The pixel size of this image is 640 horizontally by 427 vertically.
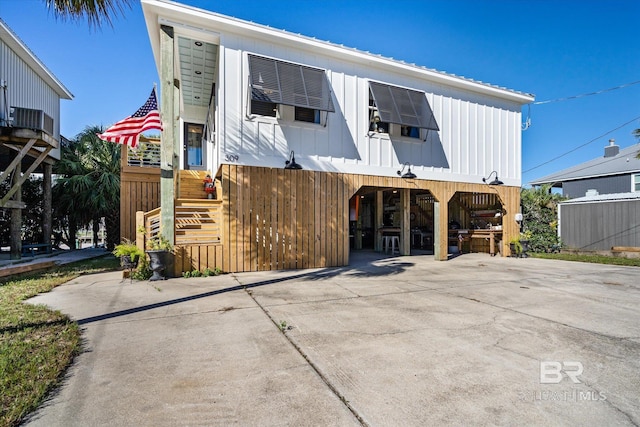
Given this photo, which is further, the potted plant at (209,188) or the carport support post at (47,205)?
the carport support post at (47,205)

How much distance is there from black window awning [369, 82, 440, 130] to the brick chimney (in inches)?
791

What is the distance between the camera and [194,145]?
12375mm

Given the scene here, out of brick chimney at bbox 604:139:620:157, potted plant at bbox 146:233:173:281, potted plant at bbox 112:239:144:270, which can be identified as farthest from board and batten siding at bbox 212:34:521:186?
brick chimney at bbox 604:139:620:157

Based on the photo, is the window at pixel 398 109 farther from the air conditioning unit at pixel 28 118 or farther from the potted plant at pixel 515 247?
the air conditioning unit at pixel 28 118

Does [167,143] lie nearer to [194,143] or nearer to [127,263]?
[127,263]

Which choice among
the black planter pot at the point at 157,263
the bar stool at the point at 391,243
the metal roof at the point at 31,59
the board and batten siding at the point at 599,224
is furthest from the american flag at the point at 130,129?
the board and batten siding at the point at 599,224

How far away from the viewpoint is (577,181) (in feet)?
69.3

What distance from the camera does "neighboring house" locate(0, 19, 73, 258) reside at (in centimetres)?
866

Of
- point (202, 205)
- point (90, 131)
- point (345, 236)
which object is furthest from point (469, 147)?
point (90, 131)

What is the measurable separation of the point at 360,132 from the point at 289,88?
229 centimetres

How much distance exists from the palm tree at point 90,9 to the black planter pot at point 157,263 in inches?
151

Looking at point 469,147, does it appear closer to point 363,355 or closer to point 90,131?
point 363,355

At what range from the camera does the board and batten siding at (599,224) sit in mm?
11797

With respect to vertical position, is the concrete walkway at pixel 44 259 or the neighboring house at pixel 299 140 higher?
the neighboring house at pixel 299 140
